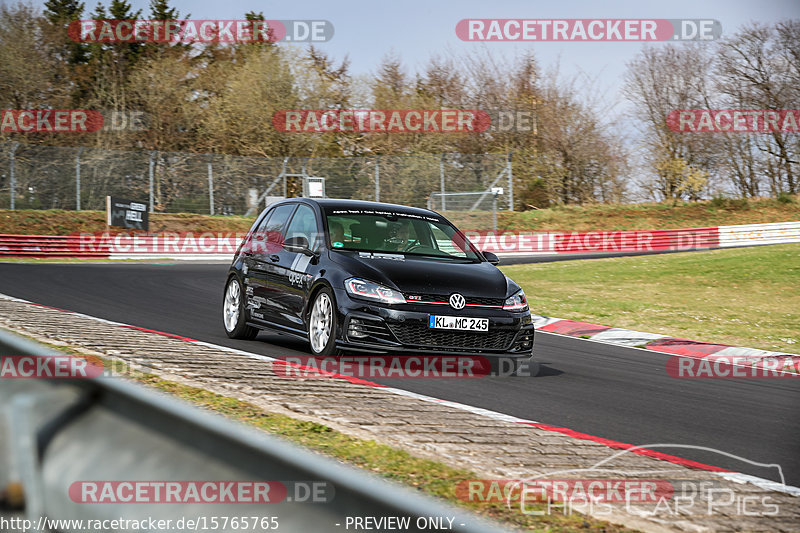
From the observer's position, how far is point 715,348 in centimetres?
1205

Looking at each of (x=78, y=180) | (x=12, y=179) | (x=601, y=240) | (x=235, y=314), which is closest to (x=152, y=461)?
(x=235, y=314)

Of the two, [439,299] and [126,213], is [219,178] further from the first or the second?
[439,299]

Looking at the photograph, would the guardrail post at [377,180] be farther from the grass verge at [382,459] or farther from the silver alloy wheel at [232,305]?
the grass verge at [382,459]

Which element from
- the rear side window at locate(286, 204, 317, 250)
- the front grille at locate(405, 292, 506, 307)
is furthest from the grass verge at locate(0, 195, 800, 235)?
the front grille at locate(405, 292, 506, 307)

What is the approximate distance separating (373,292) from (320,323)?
734 mm

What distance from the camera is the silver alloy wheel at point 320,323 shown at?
27.4 ft

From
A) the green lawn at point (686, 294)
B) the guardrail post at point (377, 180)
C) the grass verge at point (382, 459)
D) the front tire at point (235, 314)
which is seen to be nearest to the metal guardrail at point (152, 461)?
the grass verge at point (382, 459)

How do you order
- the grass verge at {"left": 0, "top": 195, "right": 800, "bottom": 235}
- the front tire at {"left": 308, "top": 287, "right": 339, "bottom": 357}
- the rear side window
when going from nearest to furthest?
the front tire at {"left": 308, "top": 287, "right": 339, "bottom": 357} < the rear side window < the grass verge at {"left": 0, "top": 195, "right": 800, "bottom": 235}

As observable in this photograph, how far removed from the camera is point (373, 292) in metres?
8.11

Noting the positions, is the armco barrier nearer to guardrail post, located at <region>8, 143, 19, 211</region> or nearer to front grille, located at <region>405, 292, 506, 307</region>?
guardrail post, located at <region>8, 143, 19, 211</region>

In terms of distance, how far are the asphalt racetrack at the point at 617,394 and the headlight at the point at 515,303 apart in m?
0.67

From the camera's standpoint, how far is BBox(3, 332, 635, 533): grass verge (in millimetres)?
3775

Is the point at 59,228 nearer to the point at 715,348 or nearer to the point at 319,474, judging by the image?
the point at 715,348

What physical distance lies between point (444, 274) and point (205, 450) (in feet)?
20.4
